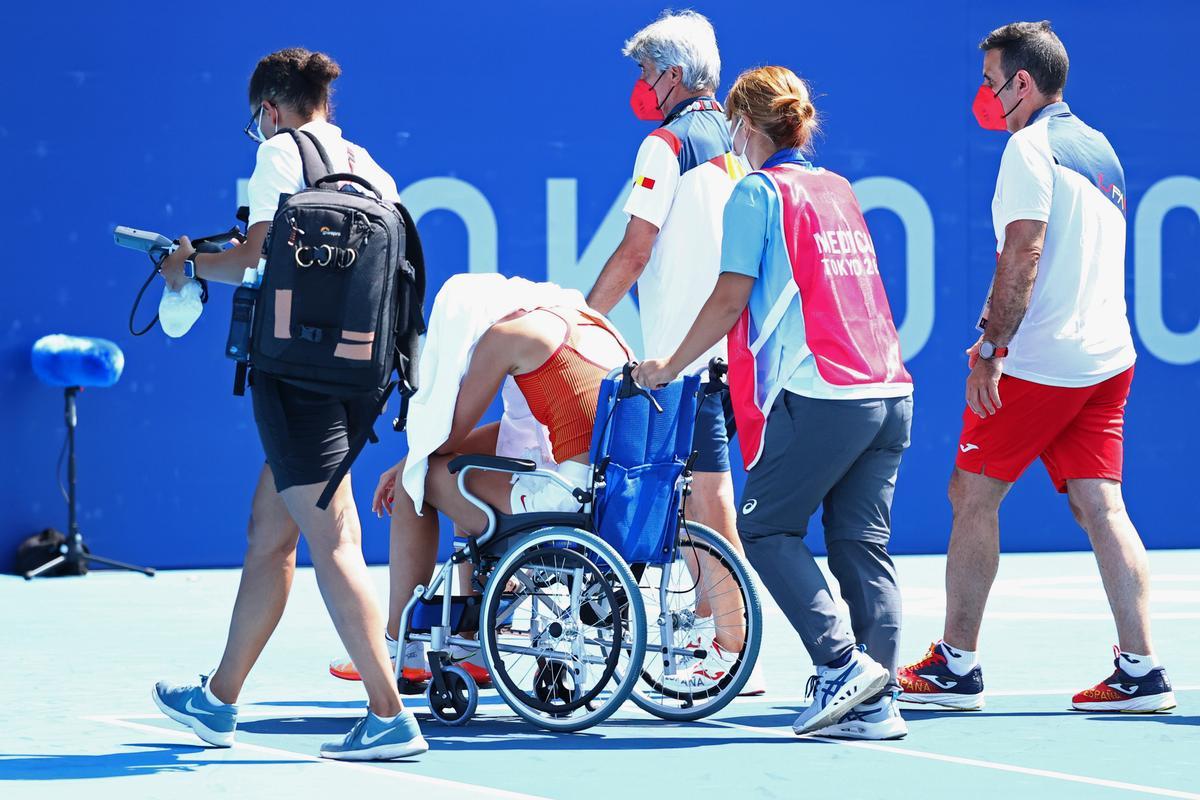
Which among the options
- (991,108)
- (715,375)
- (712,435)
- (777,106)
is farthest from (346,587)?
(991,108)

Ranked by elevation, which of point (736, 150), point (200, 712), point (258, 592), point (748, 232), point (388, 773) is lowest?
point (388, 773)

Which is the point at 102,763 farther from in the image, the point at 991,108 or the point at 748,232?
the point at 991,108

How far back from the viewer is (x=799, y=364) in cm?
470

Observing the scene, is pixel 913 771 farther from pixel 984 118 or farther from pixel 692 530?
pixel 984 118

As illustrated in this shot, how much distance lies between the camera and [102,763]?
4.36 meters

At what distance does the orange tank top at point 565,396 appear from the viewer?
498cm

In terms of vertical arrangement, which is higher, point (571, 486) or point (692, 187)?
point (692, 187)

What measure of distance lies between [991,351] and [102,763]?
99.6 inches

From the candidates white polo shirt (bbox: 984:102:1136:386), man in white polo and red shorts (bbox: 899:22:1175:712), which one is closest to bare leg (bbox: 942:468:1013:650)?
man in white polo and red shorts (bbox: 899:22:1175:712)

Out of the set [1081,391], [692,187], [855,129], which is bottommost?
[1081,391]

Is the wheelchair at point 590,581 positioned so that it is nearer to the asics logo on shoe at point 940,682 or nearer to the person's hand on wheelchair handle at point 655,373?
the person's hand on wheelchair handle at point 655,373

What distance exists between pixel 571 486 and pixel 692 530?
0.45 m

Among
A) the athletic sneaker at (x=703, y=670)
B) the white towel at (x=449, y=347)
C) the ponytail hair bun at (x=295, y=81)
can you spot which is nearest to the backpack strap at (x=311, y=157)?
the ponytail hair bun at (x=295, y=81)

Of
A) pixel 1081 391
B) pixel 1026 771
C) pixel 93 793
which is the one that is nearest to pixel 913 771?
pixel 1026 771
